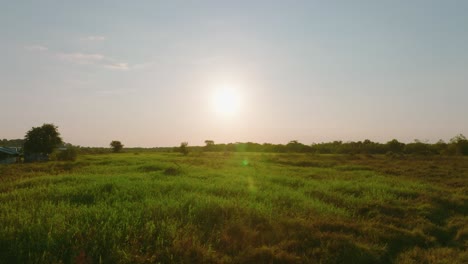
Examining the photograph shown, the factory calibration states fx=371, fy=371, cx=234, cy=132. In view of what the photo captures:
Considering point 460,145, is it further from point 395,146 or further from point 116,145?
point 116,145

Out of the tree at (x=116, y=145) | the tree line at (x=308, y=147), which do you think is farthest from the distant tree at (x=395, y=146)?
the tree at (x=116, y=145)

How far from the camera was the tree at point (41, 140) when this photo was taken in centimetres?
5372

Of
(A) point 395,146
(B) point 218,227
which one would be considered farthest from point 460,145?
(B) point 218,227

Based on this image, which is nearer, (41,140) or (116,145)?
(41,140)

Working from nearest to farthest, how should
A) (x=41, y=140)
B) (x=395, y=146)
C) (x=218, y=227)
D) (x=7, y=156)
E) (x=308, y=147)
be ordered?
1. (x=218, y=227)
2. (x=7, y=156)
3. (x=41, y=140)
4. (x=395, y=146)
5. (x=308, y=147)

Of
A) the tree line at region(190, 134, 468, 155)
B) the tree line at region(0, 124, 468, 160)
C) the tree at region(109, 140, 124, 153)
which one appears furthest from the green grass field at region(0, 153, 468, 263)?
the tree at region(109, 140, 124, 153)

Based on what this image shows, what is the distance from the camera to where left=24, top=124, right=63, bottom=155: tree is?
53.7 meters

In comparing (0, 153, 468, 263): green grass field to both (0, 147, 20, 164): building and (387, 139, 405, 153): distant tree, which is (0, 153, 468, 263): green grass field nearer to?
(0, 147, 20, 164): building

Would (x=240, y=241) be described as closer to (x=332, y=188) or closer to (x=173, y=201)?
(x=173, y=201)

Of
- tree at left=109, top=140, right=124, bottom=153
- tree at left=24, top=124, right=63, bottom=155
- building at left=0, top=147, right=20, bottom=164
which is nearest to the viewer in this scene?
building at left=0, top=147, right=20, bottom=164

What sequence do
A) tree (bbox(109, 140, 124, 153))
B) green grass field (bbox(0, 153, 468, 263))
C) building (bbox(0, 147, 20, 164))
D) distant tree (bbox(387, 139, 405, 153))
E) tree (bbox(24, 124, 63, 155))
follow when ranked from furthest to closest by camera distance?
tree (bbox(109, 140, 124, 153)), distant tree (bbox(387, 139, 405, 153)), tree (bbox(24, 124, 63, 155)), building (bbox(0, 147, 20, 164)), green grass field (bbox(0, 153, 468, 263))

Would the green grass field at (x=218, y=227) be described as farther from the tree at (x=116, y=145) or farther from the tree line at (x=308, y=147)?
the tree at (x=116, y=145)

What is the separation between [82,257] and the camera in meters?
6.32

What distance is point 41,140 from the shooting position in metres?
53.9
